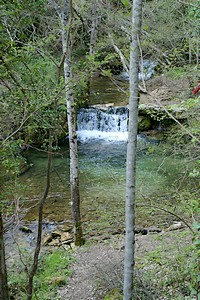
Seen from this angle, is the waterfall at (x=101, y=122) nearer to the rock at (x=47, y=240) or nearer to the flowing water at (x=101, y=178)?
the flowing water at (x=101, y=178)

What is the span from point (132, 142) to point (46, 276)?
335 centimetres

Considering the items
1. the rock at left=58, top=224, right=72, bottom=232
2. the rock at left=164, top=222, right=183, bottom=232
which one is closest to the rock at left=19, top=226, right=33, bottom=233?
the rock at left=58, top=224, right=72, bottom=232

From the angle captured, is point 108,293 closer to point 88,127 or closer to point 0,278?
point 0,278

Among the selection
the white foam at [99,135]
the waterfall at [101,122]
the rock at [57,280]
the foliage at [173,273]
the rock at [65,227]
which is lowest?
the rock at [65,227]

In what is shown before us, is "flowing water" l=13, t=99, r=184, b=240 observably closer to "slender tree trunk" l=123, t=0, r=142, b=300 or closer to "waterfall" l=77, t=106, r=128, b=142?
"waterfall" l=77, t=106, r=128, b=142

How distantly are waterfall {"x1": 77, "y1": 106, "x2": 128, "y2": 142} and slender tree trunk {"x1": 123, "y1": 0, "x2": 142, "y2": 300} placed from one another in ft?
33.9

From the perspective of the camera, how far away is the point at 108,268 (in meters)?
4.69

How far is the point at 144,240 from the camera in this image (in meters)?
6.23

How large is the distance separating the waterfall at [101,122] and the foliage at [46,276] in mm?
7999

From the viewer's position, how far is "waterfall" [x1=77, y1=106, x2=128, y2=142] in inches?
539

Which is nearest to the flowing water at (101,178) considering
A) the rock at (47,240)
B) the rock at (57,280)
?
the rock at (47,240)

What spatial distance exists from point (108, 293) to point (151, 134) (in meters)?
9.18

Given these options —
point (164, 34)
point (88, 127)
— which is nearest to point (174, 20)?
point (164, 34)

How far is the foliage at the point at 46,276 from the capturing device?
480 cm
